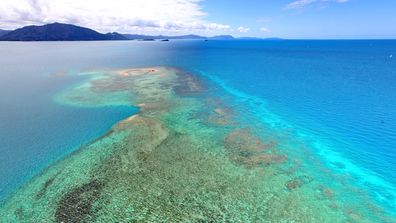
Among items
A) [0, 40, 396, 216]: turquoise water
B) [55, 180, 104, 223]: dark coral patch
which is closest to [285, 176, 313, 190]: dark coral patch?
[0, 40, 396, 216]: turquoise water

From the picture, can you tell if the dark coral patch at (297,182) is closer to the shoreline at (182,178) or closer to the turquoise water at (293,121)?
the shoreline at (182,178)

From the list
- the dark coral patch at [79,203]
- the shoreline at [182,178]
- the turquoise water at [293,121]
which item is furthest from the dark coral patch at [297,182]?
the dark coral patch at [79,203]

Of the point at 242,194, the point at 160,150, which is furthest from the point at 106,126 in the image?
the point at 242,194

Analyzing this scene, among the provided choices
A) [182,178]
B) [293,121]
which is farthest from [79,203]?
[293,121]

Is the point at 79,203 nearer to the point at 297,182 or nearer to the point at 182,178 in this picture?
the point at 182,178

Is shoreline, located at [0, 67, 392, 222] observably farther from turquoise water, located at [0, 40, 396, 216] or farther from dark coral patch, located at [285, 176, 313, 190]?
turquoise water, located at [0, 40, 396, 216]

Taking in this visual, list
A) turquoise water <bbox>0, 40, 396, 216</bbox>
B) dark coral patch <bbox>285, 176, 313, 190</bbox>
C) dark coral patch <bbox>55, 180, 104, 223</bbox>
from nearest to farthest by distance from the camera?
1. dark coral patch <bbox>55, 180, 104, 223</bbox>
2. dark coral patch <bbox>285, 176, 313, 190</bbox>
3. turquoise water <bbox>0, 40, 396, 216</bbox>

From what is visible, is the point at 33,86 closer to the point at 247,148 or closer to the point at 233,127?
the point at 233,127

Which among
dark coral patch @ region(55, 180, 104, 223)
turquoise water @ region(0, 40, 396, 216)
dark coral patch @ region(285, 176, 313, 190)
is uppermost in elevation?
turquoise water @ region(0, 40, 396, 216)
